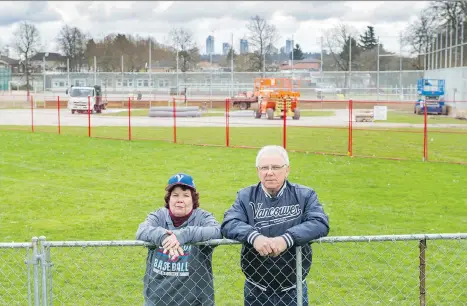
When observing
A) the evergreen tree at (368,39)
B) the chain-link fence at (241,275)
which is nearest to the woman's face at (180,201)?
the chain-link fence at (241,275)

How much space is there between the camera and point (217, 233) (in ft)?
15.9

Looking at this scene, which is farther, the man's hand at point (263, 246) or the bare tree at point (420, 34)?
the bare tree at point (420, 34)

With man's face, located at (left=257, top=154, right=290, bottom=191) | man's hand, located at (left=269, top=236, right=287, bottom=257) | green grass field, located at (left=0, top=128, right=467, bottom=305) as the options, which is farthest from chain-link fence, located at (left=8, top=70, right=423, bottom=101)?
man's hand, located at (left=269, top=236, right=287, bottom=257)

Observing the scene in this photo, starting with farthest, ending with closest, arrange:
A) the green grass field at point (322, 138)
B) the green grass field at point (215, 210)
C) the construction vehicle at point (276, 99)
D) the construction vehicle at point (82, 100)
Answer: the construction vehicle at point (82, 100)
the construction vehicle at point (276, 99)
the green grass field at point (322, 138)
the green grass field at point (215, 210)

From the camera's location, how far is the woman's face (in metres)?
4.92

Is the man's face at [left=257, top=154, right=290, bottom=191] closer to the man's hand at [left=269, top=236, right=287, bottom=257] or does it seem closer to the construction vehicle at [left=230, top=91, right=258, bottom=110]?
the man's hand at [left=269, top=236, right=287, bottom=257]

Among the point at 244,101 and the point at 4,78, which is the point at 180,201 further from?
the point at 4,78

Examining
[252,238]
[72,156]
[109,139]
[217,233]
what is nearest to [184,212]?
[217,233]

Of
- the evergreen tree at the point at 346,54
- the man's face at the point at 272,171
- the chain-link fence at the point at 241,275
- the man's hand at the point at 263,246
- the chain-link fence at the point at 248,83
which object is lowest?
the chain-link fence at the point at 241,275

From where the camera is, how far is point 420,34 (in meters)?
74.4

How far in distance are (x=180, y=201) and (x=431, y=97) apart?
4656 cm

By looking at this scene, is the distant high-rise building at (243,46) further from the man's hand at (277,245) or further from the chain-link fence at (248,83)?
the man's hand at (277,245)

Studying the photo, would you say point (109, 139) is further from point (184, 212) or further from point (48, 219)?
point (184, 212)

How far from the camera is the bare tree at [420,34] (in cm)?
7138
